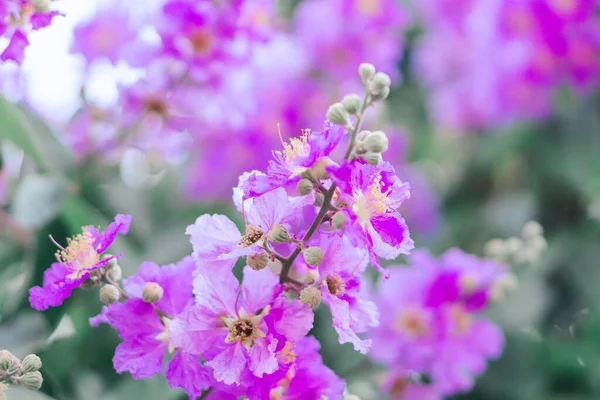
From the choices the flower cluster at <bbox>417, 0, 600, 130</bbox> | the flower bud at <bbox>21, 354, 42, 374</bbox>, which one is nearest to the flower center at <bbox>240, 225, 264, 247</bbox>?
the flower bud at <bbox>21, 354, 42, 374</bbox>

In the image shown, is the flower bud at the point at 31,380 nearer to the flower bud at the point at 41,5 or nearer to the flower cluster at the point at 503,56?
the flower bud at the point at 41,5

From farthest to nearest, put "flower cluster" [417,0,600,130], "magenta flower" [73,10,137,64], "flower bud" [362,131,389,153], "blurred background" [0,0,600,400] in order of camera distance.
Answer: "flower cluster" [417,0,600,130] < "magenta flower" [73,10,137,64] < "blurred background" [0,0,600,400] < "flower bud" [362,131,389,153]

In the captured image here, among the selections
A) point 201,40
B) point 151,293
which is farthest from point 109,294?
point 201,40

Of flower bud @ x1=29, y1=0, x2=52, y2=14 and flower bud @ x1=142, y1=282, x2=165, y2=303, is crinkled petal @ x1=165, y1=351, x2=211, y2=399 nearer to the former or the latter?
flower bud @ x1=142, y1=282, x2=165, y2=303

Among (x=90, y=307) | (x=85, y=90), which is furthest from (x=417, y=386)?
(x=85, y=90)

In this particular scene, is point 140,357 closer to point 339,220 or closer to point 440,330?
point 339,220

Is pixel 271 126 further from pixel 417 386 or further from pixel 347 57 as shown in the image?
pixel 417 386
